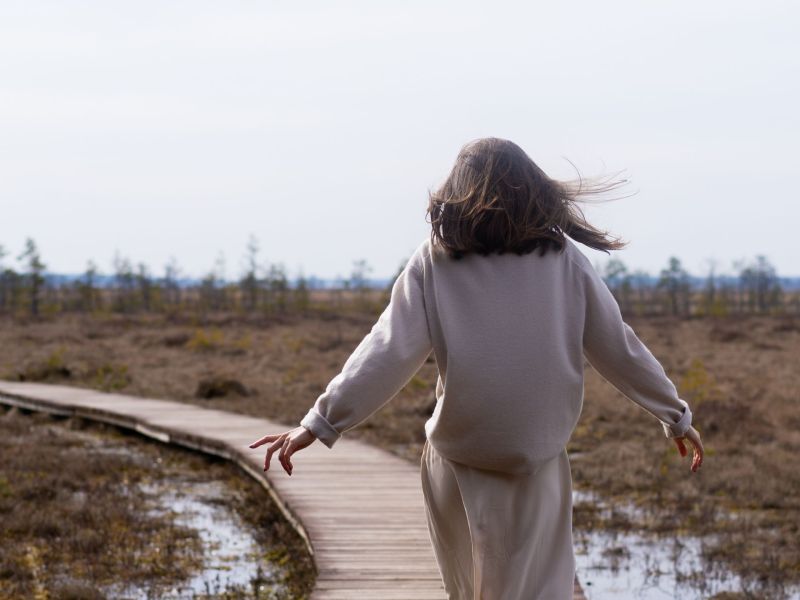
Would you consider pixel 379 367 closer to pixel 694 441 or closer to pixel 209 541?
pixel 694 441

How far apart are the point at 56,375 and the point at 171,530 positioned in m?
12.5

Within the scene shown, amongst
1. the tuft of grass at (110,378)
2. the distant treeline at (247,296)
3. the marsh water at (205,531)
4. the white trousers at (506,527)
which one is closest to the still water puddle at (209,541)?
the marsh water at (205,531)

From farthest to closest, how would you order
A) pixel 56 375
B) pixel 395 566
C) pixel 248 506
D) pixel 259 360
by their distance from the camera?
pixel 259 360 → pixel 56 375 → pixel 248 506 → pixel 395 566

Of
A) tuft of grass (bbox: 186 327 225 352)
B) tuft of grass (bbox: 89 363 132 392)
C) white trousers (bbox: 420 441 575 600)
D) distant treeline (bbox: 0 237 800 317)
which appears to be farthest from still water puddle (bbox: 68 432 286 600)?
distant treeline (bbox: 0 237 800 317)

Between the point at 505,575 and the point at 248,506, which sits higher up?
the point at 505,575

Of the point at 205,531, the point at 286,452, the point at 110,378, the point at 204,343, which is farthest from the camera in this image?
the point at 204,343

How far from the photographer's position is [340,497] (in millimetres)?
7320

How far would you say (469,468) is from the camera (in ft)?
8.71

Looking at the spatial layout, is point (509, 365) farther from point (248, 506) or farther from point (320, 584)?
point (248, 506)

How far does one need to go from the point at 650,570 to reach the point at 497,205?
13.9 feet

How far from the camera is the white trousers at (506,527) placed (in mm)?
2641

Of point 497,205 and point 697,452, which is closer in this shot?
point 497,205

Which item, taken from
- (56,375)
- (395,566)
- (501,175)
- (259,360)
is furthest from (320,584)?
(259,360)

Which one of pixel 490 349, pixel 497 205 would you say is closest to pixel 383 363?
pixel 490 349
